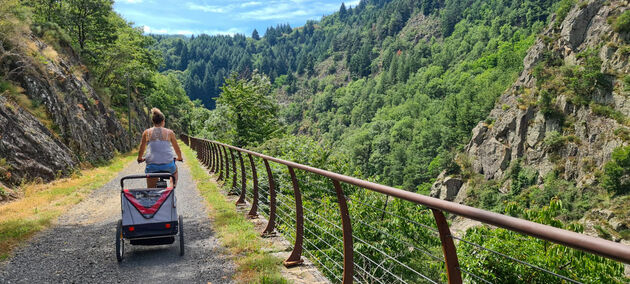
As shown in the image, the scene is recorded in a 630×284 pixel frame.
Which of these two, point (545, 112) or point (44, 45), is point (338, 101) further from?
point (44, 45)

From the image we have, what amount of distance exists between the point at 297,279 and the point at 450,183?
8523 cm

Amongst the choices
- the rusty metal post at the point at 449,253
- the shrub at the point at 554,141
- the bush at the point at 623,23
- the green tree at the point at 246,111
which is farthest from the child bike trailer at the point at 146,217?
the bush at the point at 623,23

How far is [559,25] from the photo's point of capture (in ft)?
281

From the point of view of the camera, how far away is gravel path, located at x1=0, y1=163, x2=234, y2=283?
13.0ft

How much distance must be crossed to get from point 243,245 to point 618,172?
70.6 metres

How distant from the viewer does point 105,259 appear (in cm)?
458

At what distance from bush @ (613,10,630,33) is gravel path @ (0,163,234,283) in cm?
8588

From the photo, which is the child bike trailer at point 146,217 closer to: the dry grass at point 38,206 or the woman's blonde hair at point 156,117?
the woman's blonde hair at point 156,117

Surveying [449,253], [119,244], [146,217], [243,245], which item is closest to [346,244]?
[449,253]

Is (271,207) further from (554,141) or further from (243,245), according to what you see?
(554,141)

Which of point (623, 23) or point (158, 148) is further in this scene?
point (623, 23)

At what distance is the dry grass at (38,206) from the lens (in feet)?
18.1

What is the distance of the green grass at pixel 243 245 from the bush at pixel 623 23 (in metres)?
84.9

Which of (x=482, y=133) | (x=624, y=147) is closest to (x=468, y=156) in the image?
(x=482, y=133)
